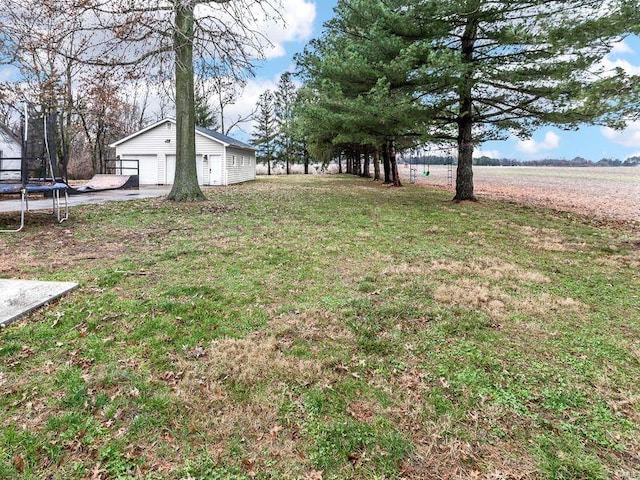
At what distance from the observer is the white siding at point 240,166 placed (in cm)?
2125

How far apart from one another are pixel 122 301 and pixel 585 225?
9.29m

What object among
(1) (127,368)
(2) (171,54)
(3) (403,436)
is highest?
(2) (171,54)

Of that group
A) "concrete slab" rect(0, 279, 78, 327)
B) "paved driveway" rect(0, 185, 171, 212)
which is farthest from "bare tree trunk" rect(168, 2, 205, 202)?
"concrete slab" rect(0, 279, 78, 327)

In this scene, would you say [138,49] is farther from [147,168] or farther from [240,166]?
[240,166]

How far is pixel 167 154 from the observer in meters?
20.8

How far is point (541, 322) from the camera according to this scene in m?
3.25

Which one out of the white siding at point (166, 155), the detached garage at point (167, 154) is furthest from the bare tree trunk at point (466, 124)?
the white siding at point (166, 155)

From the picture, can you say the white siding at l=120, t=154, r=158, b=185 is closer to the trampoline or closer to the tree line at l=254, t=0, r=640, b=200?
the tree line at l=254, t=0, r=640, b=200

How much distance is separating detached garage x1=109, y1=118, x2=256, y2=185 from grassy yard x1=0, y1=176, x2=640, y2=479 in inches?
628

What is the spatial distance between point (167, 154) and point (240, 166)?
177 inches

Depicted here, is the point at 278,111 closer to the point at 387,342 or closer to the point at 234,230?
the point at 234,230

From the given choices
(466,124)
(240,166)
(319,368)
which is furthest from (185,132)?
(240,166)

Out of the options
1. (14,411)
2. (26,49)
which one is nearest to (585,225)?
(14,411)

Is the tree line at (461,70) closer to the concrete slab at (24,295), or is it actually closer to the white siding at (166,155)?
the concrete slab at (24,295)
